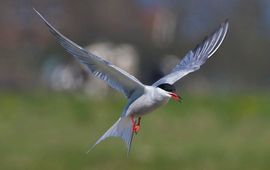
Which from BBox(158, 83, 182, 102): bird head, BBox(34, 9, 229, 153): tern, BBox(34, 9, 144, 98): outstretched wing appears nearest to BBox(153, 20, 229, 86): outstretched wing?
BBox(34, 9, 229, 153): tern

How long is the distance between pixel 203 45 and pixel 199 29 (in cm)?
1737

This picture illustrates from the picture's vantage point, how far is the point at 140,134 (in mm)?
11172

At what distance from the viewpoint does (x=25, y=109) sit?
12016mm

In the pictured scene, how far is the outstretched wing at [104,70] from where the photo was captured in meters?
6.39

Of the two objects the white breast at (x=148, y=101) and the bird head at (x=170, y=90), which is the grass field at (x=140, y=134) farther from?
the bird head at (x=170, y=90)

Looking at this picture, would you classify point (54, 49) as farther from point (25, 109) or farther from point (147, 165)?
point (147, 165)

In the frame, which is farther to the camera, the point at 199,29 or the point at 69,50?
the point at 199,29

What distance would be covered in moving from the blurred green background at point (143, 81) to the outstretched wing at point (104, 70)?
3.48 metres

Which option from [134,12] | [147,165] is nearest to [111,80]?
[147,165]

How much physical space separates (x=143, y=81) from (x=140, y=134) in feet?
28.6

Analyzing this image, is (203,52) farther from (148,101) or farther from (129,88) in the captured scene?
(148,101)

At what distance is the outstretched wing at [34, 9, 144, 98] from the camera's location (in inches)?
251

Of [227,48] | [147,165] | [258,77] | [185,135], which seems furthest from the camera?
[227,48]

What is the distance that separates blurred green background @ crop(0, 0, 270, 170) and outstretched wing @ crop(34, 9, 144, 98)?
348 cm
